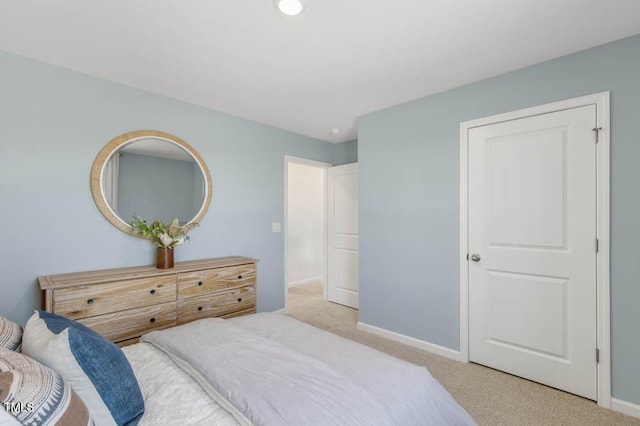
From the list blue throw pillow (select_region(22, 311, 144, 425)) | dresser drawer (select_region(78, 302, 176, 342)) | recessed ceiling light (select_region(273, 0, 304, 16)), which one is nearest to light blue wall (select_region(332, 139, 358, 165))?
recessed ceiling light (select_region(273, 0, 304, 16))

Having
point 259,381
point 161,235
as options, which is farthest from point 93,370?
point 161,235

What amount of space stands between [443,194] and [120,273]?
2.80m

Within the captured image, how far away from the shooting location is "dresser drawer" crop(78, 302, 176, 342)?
210 cm

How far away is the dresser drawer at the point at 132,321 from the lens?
2.10 metres

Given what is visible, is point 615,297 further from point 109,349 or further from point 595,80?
point 109,349

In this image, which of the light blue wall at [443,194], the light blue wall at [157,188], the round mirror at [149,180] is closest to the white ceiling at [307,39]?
the light blue wall at [443,194]

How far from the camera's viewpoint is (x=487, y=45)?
1997 mm

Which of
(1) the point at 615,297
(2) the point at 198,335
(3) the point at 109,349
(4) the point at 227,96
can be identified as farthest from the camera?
(4) the point at 227,96

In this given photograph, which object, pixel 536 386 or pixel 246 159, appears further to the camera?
pixel 246 159

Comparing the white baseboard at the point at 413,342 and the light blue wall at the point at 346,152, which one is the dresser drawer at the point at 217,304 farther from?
the light blue wall at the point at 346,152

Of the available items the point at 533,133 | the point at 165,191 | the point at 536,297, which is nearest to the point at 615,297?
the point at 536,297

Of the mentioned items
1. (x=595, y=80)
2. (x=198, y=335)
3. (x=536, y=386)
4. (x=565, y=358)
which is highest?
(x=595, y=80)

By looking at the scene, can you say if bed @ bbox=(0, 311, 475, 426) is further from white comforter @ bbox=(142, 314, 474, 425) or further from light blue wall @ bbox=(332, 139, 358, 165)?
light blue wall @ bbox=(332, 139, 358, 165)

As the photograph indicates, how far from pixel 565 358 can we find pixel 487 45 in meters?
2.29
